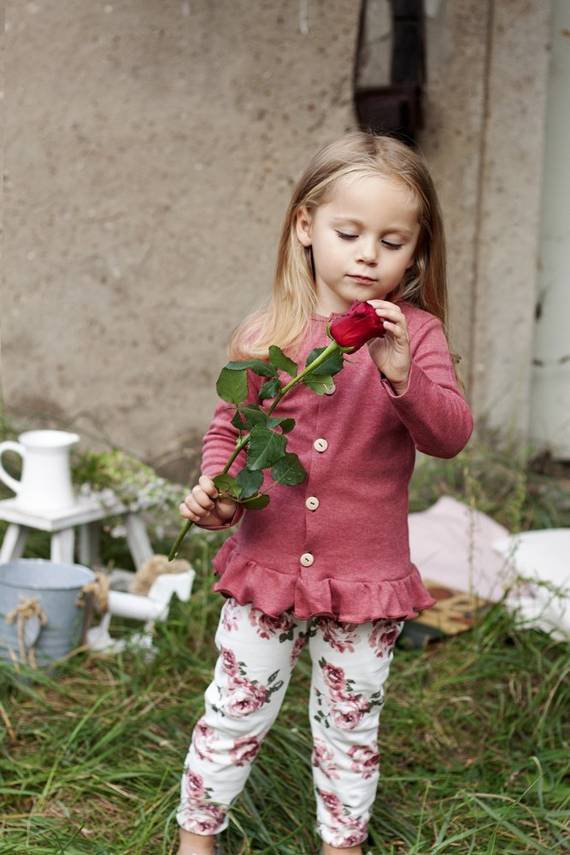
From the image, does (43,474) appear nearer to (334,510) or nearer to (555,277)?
(334,510)

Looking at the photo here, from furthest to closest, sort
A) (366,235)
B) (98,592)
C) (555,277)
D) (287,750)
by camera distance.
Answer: (555,277) → (98,592) → (287,750) → (366,235)

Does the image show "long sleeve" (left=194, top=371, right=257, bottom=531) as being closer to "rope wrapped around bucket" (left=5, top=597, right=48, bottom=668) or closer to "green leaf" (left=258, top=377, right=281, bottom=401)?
"green leaf" (left=258, top=377, right=281, bottom=401)

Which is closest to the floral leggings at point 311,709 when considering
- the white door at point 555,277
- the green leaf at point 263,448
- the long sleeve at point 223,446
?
the long sleeve at point 223,446

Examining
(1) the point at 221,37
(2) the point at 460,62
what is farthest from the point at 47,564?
(2) the point at 460,62

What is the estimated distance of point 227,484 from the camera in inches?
72.7

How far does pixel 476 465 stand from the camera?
407 centimetres

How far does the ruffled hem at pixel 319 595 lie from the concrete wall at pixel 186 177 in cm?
212

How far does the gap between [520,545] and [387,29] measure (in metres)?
1.85

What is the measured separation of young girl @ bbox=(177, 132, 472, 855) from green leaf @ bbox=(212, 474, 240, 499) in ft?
0.09

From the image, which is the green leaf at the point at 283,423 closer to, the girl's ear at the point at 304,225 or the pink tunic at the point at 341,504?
the pink tunic at the point at 341,504

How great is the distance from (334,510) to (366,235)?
0.48 metres

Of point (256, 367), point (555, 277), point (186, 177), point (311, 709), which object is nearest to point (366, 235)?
point (256, 367)

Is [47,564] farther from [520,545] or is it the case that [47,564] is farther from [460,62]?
[460,62]

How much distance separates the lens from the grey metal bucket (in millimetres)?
2805
